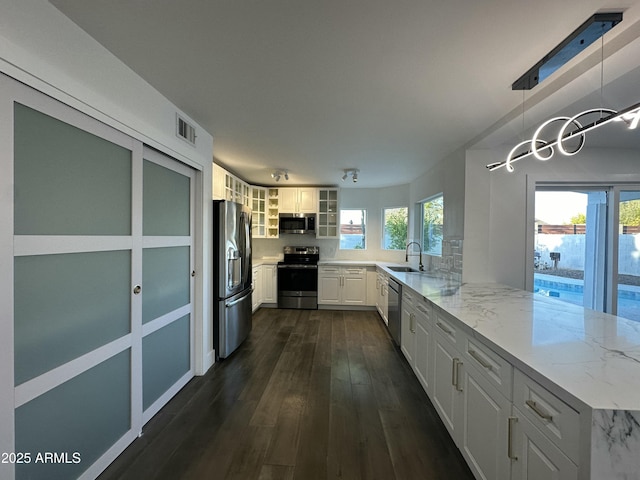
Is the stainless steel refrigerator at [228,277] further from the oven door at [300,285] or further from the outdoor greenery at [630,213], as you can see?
the outdoor greenery at [630,213]

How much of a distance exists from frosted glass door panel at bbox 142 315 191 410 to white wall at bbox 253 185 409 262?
3365 mm

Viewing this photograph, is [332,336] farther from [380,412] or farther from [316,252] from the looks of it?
[316,252]

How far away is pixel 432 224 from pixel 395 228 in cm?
138

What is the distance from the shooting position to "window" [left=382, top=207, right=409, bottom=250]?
216 inches

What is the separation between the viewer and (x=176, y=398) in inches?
91.8

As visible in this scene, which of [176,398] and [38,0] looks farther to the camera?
[176,398]

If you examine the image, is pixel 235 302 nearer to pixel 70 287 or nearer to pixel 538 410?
pixel 70 287

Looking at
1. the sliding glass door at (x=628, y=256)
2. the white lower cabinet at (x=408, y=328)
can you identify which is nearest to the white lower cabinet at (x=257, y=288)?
the white lower cabinet at (x=408, y=328)

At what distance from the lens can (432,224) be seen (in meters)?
4.23

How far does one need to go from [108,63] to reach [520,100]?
2.73m

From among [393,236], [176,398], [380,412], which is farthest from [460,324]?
[393,236]

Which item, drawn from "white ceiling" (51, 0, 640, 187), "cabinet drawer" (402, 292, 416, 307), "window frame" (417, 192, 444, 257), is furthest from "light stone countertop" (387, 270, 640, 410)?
"window frame" (417, 192, 444, 257)

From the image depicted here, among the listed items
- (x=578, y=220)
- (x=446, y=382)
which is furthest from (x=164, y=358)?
(x=578, y=220)

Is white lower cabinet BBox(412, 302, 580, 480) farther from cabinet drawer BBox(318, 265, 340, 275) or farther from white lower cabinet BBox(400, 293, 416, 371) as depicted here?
cabinet drawer BBox(318, 265, 340, 275)
